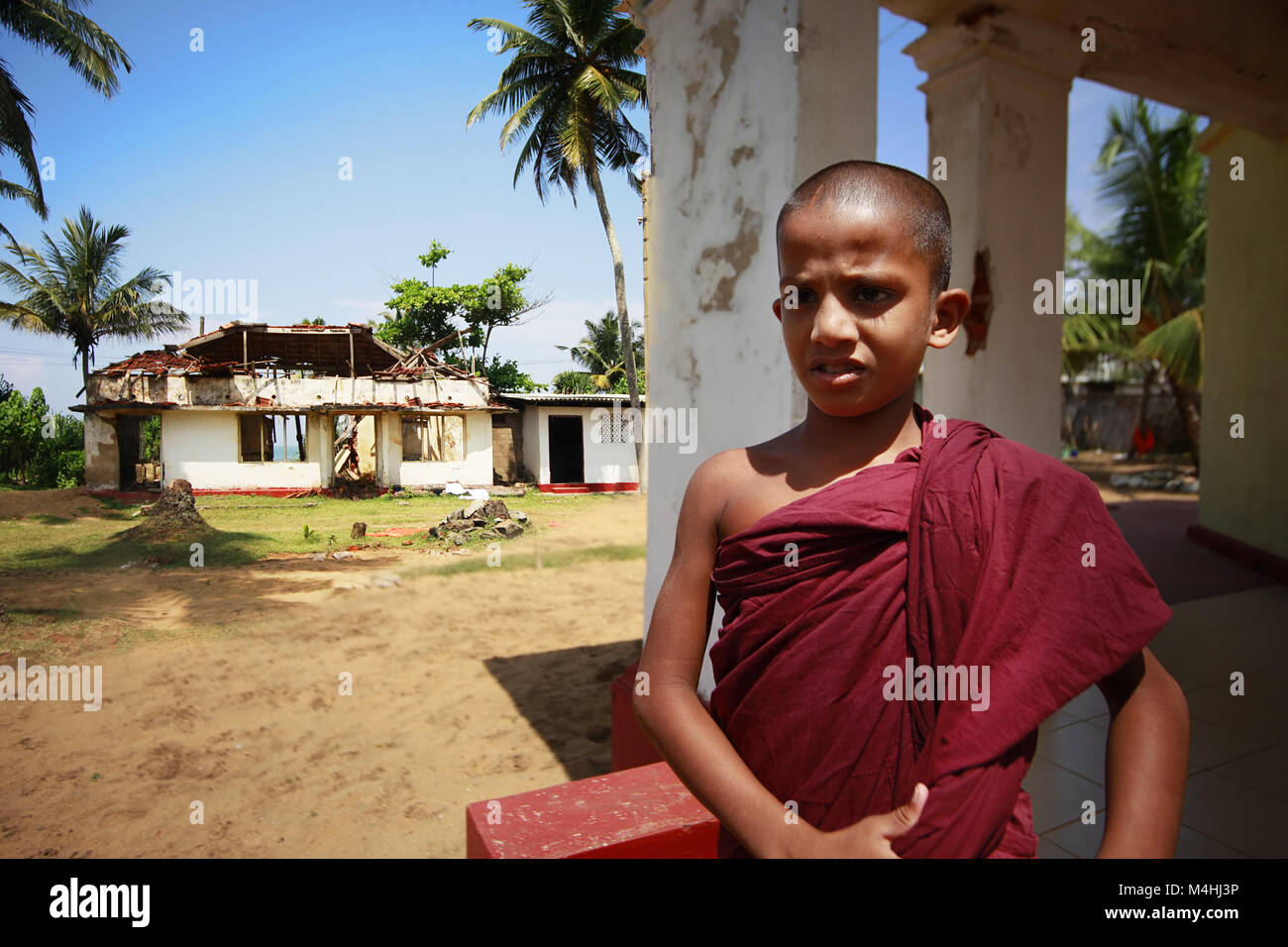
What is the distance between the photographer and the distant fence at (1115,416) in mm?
18047

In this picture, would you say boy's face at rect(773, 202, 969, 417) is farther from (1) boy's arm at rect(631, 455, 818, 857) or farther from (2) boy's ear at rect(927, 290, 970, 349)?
(1) boy's arm at rect(631, 455, 818, 857)

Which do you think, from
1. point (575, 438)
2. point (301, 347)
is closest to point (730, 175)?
point (301, 347)

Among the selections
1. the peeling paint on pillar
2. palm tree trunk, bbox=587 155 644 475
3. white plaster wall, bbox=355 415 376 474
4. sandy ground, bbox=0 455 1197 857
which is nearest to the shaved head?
the peeling paint on pillar

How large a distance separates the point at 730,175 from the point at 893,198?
162 cm

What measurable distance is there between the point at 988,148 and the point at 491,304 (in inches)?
182

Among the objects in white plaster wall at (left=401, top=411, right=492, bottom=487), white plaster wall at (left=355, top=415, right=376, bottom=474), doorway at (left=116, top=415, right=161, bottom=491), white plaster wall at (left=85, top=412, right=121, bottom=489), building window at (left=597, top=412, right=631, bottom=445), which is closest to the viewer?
white plaster wall at (left=85, top=412, right=121, bottom=489)

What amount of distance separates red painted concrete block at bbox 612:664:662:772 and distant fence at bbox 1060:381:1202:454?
1987 centimetres

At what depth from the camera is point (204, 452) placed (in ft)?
A: 13.7

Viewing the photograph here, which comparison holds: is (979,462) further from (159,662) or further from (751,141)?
(159,662)

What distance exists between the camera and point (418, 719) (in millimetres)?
4559

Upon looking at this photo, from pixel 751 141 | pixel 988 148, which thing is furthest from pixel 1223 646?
pixel 751 141

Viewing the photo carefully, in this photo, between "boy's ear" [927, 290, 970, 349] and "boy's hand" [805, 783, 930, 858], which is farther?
"boy's ear" [927, 290, 970, 349]

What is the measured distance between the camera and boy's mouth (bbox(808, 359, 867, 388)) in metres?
0.91

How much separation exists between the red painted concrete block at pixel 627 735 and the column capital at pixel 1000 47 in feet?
9.96
